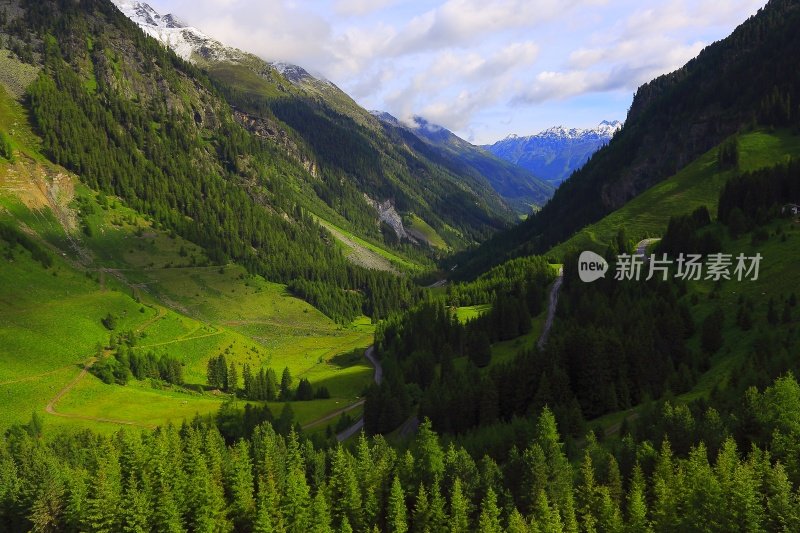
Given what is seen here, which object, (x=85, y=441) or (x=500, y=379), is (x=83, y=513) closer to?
(x=85, y=441)

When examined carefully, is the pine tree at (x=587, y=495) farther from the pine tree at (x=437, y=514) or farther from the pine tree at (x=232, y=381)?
the pine tree at (x=232, y=381)

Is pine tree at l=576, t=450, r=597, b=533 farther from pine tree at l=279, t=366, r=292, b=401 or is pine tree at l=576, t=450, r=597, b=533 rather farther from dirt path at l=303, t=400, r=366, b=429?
pine tree at l=279, t=366, r=292, b=401

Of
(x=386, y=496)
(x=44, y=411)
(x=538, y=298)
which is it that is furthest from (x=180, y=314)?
(x=386, y=496)

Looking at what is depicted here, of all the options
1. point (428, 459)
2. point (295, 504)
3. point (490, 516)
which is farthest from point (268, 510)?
point (490, 516)

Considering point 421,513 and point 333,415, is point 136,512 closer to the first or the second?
point 421,513

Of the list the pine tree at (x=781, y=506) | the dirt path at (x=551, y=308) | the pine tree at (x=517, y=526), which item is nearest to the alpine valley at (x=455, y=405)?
the pine tree at (x=781, y=506)

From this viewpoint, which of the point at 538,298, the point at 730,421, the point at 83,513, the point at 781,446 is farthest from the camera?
the point at 538,298

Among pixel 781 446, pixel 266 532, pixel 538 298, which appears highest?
pixel 538 298
